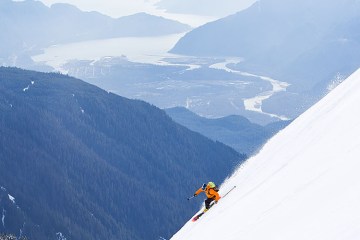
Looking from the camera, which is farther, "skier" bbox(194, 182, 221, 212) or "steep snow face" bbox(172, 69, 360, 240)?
"skier" bbox(194, 182, 221, 212)

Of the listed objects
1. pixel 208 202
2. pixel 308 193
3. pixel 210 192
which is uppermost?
pixel 308 193

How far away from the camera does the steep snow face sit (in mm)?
20172

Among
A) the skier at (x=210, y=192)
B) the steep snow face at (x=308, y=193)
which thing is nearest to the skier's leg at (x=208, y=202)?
the skier at (x=210, y=192)

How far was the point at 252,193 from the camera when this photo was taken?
124 ft

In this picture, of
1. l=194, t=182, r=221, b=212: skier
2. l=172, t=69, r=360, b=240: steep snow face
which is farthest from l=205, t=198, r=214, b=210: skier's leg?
l=172, t=69, r=360, b=240: steep snow face

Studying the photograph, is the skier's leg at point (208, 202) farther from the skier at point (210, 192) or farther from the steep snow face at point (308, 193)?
the steep snow face at point (308, 193)

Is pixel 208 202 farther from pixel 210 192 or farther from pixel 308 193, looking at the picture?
pixel 308 193

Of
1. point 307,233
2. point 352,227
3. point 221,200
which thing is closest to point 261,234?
point 307,233

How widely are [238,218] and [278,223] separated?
881 centimetres

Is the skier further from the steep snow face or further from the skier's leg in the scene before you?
the steep snow face

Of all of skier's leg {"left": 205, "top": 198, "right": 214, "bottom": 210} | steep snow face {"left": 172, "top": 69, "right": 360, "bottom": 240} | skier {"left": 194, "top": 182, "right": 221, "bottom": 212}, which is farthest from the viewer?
skier's leg {"left": 205, "top": 198, "right": 214, "bottom": 210}

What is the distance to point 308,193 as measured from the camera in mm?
25156

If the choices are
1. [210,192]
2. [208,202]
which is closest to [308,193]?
[210,192]

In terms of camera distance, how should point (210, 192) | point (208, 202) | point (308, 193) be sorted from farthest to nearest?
1. point (208, 202)
2. point (210, 192)
3. point (308, 193)
